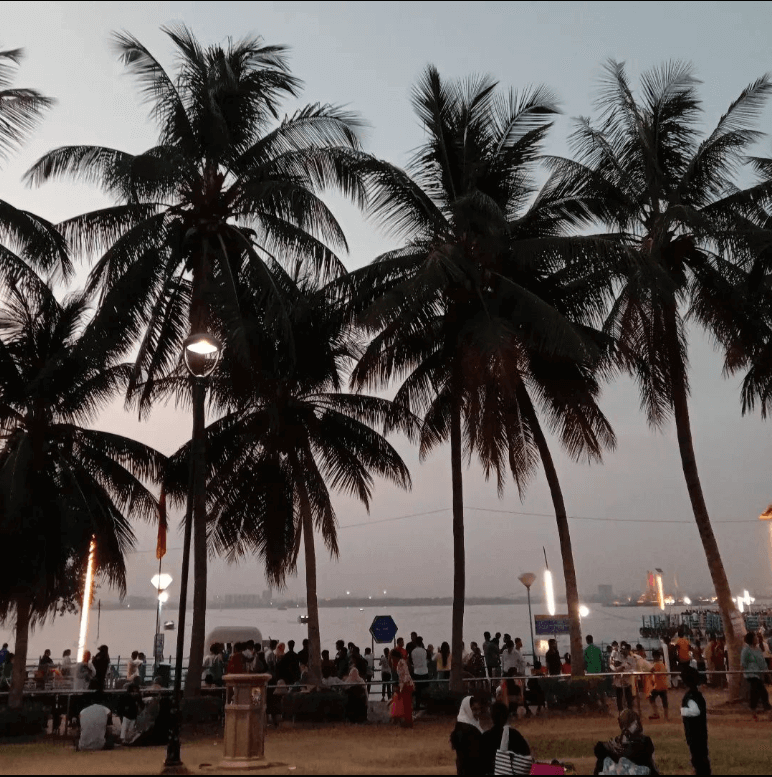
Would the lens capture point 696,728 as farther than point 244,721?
No

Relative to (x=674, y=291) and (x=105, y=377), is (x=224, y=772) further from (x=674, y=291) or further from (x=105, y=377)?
(x=674, y=291)

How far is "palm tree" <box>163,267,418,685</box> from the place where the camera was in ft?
75.2

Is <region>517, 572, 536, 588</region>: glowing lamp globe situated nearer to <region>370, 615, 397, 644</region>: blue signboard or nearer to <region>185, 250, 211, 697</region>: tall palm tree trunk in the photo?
<region>370, 615, 397, 644</region>: blue signboard

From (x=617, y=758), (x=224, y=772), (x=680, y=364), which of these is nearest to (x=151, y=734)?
(x=224, y=772)

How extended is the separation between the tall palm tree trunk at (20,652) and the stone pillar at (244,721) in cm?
752

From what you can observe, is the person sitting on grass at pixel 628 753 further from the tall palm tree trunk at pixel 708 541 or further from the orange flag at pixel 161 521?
the orange flag at pixel 161 521

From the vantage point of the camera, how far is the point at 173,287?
20891mm

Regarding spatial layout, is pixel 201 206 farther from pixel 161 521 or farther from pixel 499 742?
pixel 499 742

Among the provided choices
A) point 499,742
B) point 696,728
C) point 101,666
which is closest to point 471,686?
point 101,666

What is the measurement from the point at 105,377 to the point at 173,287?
325 cm

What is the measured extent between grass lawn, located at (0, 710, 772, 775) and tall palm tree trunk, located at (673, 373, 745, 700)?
203 cm

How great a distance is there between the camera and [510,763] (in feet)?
29.1

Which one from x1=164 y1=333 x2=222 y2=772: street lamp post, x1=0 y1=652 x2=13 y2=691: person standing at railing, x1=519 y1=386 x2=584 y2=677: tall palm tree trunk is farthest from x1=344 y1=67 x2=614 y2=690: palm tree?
x1=0 y1=652 x2=13 y2=691: person standing at railing

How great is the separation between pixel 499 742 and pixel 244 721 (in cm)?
502
